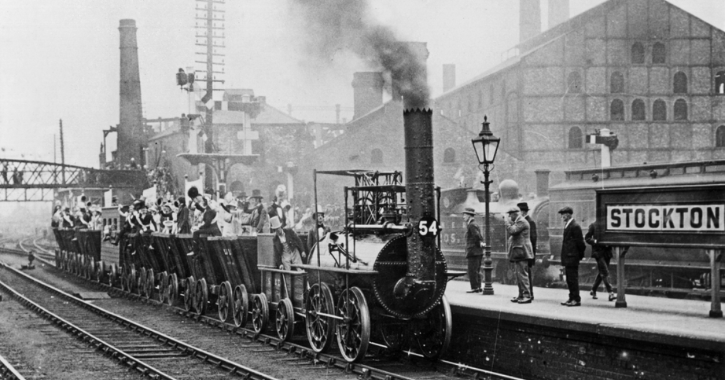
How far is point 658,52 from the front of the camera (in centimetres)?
4144

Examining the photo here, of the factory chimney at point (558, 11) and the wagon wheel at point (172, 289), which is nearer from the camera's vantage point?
the wagon wheel at point (172, 289)

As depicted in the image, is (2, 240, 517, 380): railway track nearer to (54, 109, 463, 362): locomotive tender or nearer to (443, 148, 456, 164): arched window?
(54, 109, 463, 362): locomotive tender

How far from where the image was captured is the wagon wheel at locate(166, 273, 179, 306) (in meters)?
18.3

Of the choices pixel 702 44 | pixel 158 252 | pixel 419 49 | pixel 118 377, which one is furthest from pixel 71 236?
pixel 702 44

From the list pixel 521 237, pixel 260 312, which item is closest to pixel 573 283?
pixel 521 237

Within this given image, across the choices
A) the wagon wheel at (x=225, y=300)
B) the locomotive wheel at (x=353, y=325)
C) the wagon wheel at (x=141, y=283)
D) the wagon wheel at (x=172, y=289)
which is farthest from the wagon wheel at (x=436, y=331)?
the wagon wheel at (x=141, y=283)

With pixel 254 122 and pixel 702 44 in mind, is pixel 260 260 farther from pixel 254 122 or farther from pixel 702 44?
pixel 254 122

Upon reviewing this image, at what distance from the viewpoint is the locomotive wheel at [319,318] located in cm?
1152

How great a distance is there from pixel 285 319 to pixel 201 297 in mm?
4194

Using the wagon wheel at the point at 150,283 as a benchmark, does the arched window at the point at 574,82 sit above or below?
above

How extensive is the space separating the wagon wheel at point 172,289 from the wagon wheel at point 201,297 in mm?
1497

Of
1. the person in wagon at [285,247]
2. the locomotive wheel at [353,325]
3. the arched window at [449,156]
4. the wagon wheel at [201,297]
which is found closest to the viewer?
the locomotive wheel at [353,325]

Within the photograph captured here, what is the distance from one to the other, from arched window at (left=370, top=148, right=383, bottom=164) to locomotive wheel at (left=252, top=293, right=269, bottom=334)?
2865cm

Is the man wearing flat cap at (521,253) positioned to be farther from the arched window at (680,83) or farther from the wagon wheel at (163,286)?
the arched window at (680,83)
